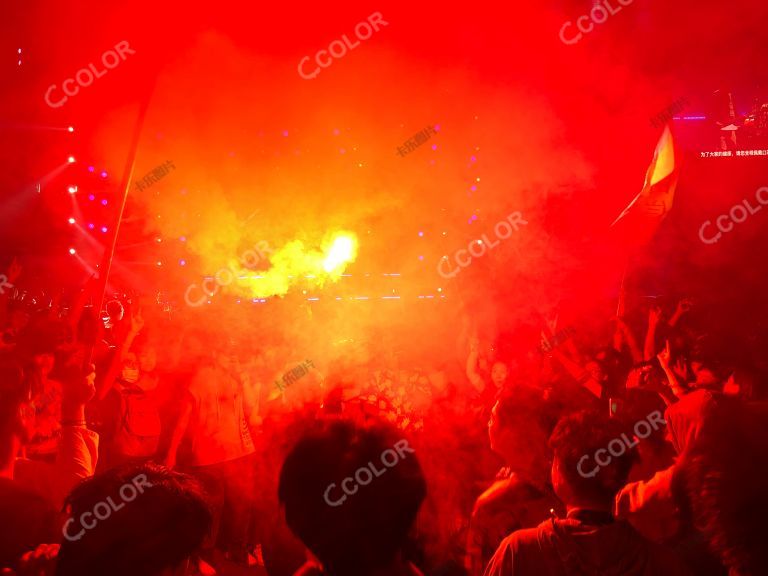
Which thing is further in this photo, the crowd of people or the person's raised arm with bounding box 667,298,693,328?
the person's raised arm with bounding box 667,298,693,328

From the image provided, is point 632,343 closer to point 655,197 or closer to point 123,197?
point 655,197

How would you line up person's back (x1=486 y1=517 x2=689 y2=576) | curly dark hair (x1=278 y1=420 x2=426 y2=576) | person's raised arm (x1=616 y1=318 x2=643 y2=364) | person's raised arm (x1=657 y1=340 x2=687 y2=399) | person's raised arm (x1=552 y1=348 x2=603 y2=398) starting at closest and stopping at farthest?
curly dark hair (x1=278 y1=420 x2=426 y2=576), person's back (x1=486 y1=517 x2=689 y2=576), person's raised arm (x1=657 y1=340 x2=687 y2=399), person's raised arm (x1=552 y1=348 x2=603 y2=398), person's raised arm (x1=616 y1=318 x2=643 y2=364)

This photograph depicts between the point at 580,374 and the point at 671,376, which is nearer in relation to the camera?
the point at 671,376

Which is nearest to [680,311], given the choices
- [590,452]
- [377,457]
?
[590,452]

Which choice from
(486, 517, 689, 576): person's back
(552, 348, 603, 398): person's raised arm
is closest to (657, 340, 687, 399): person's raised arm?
(552, 348, 603, 398): person's raised arm

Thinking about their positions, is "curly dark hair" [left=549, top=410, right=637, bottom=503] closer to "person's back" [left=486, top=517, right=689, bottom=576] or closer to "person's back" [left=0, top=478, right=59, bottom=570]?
"person's back" [left=486, top=517, right=689, bottom=576]

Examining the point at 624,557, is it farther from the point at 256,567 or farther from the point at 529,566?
the point at 256,567

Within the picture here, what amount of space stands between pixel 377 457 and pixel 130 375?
4.06 metres

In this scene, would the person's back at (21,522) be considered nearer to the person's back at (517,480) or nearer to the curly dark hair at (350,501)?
the curly dark hair at (350,501)

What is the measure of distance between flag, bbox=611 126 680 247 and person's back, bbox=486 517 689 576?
5633 millimetres

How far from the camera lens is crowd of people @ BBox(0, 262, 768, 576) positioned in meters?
1.42

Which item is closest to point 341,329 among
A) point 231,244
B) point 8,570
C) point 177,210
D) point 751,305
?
point 231,244

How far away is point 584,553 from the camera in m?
1.81

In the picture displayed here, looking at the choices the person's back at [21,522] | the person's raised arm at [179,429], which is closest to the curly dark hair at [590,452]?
the person's back at [21,522]
